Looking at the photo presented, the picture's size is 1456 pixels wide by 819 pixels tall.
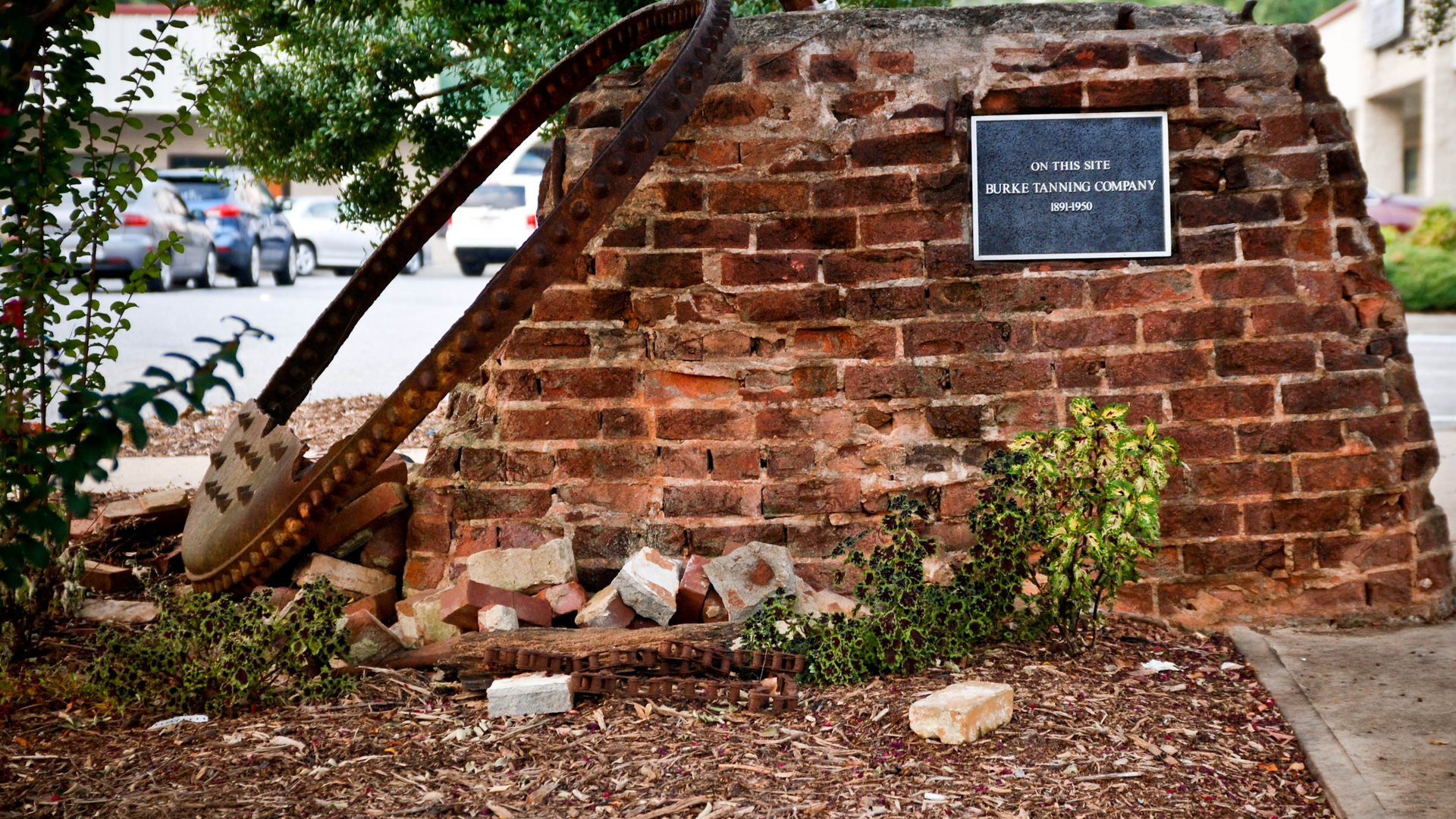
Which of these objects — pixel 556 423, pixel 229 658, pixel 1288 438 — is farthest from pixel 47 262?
pixel 1288 438

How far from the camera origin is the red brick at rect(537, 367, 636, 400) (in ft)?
12.5

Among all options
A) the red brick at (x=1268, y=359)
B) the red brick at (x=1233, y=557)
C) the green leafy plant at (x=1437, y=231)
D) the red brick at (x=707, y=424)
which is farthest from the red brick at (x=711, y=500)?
the green leafy plant at (x=1437, y=231)

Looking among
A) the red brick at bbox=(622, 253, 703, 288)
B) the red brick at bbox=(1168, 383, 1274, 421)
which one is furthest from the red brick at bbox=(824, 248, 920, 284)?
the red brick at bbox=(1168, 383, 1274, 421)

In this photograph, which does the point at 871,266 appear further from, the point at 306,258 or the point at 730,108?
the point at 306,258

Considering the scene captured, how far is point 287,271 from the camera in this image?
59.6 ft

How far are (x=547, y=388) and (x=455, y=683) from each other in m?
0.99

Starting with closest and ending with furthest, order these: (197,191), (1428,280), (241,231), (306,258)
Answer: (1428,280) < (241,231) < (197,191) < (306,258)

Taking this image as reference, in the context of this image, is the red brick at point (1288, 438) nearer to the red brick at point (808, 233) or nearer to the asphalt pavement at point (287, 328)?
the red brick at point (808, 233)

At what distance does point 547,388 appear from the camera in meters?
3.82

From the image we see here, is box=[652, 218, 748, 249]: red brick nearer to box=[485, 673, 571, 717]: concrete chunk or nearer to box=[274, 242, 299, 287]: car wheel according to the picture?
box=[485, 673, 571, 717]: concrete chunk

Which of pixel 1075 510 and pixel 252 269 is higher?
pixel 252 269

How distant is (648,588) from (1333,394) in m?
2.15

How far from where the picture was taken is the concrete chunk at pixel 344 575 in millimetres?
3717

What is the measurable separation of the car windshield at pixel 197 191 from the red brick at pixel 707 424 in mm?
15192
